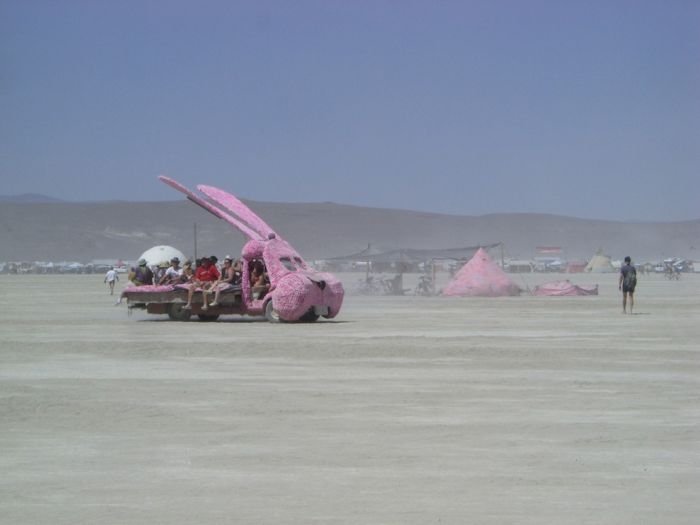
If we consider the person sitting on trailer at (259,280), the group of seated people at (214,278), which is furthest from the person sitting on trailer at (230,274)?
the person sitting on trailer at (259,280)

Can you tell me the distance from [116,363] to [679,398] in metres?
7.95

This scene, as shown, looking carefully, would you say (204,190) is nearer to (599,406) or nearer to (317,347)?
(317,347)

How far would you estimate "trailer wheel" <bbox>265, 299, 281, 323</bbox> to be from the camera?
26.6 meters

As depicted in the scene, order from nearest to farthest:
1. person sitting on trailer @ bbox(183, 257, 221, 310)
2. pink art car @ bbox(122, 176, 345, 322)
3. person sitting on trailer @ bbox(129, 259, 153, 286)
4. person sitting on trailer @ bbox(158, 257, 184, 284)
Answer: pink art car @ bbox(122, 176, 345, 322), person sitting on trailer @ bbox(183, 257, 221, 310), person sitting on trailer @ bbox(158, 257, 184, 284), person sitting on trailer @ bbox(129, 259, 153, 286)

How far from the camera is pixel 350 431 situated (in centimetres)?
1095

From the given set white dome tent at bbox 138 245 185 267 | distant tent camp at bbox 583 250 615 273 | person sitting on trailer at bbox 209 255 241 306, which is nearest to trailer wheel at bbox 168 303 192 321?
person sitting on trailer at bbox 209 255 241 306

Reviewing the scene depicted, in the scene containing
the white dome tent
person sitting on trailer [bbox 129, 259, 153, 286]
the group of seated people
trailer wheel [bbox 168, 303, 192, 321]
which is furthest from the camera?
the white dome tent

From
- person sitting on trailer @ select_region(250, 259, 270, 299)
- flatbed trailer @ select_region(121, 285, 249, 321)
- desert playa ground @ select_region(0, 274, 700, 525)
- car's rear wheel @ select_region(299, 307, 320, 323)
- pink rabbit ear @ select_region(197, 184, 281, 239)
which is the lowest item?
desert playa ground @ select_region(0, 274, 700, 525)

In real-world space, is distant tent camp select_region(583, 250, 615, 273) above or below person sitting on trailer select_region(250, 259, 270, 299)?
above

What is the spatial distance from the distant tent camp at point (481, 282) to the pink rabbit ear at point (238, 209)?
1740 cm

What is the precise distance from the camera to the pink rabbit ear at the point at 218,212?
28.1 metres

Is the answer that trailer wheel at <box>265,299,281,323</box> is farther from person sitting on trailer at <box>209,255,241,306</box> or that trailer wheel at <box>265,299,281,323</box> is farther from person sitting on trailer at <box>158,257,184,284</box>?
person sitting on trailer at <box>158,257,184,284</box>

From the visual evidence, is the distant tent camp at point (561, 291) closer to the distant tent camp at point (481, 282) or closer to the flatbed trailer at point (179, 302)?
the distant tent camp at point (481, 282)

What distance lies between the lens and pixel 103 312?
34344mm
